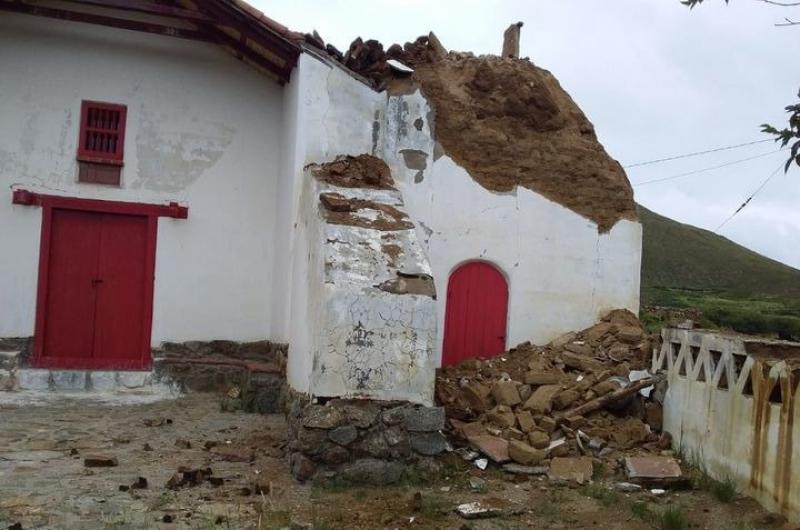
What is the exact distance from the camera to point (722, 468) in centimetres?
704

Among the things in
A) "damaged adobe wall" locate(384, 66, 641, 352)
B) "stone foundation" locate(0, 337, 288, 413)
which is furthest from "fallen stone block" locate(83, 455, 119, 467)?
"damaged adobe wall" locate(384, 66, 641, 352)

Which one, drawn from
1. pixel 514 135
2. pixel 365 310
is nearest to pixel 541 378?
pixel 365 310

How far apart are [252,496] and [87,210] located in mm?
5677

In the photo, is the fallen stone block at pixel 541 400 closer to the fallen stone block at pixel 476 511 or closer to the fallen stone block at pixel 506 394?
the fallen stone block at pixel 506 394

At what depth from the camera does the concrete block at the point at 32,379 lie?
9.91 m

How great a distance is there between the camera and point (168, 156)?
35.3 feet

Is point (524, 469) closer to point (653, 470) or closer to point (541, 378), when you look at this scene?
point (653, 470)

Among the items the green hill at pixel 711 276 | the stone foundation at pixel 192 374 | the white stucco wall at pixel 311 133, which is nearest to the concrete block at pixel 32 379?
the stone foundation at pixel 192 374

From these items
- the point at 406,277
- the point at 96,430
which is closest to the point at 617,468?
the point at 406,277

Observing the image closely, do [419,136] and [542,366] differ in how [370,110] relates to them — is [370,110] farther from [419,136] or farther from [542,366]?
[542,366]

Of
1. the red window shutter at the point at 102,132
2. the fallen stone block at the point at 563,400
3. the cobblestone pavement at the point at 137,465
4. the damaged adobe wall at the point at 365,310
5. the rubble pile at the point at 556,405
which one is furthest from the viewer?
the red window shutter at the point at 102,132

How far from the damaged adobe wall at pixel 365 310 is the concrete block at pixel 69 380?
3477mm

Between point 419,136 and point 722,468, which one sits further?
point 419,136

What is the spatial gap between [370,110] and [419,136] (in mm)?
750
